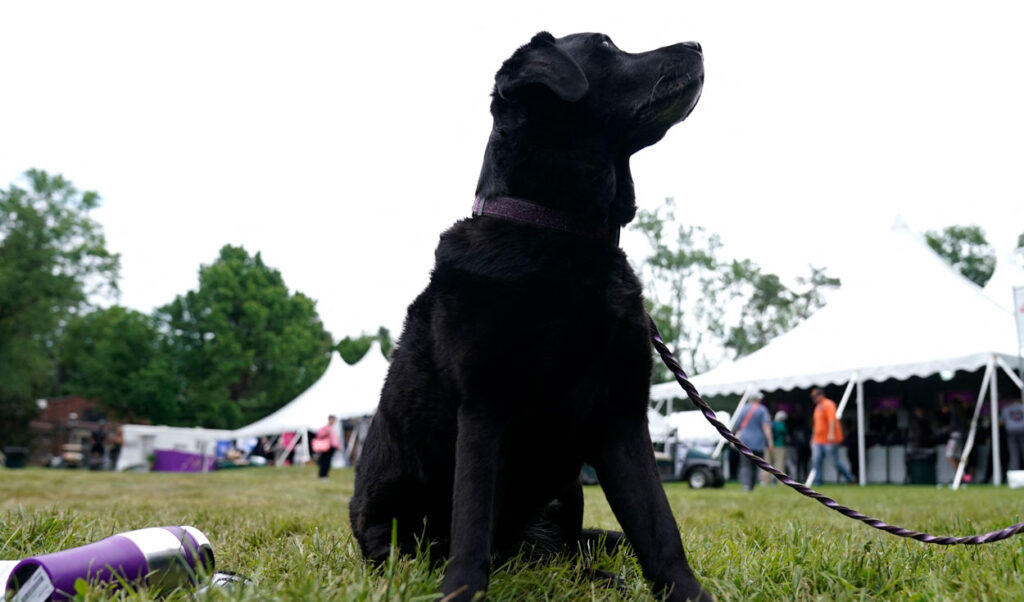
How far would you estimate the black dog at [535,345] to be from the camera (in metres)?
2.08

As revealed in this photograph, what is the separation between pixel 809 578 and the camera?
93.4 inches

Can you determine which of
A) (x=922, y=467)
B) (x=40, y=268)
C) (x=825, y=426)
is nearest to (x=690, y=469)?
(x=825, y=426)

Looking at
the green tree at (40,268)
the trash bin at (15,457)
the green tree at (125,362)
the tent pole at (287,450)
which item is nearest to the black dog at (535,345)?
the tent pole at (287,450)

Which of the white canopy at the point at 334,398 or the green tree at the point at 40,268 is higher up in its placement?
the green tree at the point at 40,268

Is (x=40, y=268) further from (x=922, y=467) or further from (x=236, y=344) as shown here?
(x=922, y=467)

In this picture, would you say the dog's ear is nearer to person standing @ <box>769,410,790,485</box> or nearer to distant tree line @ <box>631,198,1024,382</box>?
person standing @ <box>769,410,790,485</box>

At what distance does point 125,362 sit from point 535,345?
4907cm

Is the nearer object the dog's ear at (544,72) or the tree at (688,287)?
the dog's ear at (544,72)

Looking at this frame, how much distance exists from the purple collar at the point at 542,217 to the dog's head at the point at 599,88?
0.25 m

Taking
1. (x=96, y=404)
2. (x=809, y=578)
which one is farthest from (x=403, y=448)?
(x=96, y=404)

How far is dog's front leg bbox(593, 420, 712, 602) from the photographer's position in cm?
207

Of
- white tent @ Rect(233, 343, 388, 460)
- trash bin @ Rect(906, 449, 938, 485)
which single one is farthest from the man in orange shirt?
white tent @ Rect(233, 343, 388, 460)

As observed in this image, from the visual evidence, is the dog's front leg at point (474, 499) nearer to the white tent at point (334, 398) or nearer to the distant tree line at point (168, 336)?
the white tent at point (334, 398)

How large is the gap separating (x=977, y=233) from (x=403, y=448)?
5499 cm
